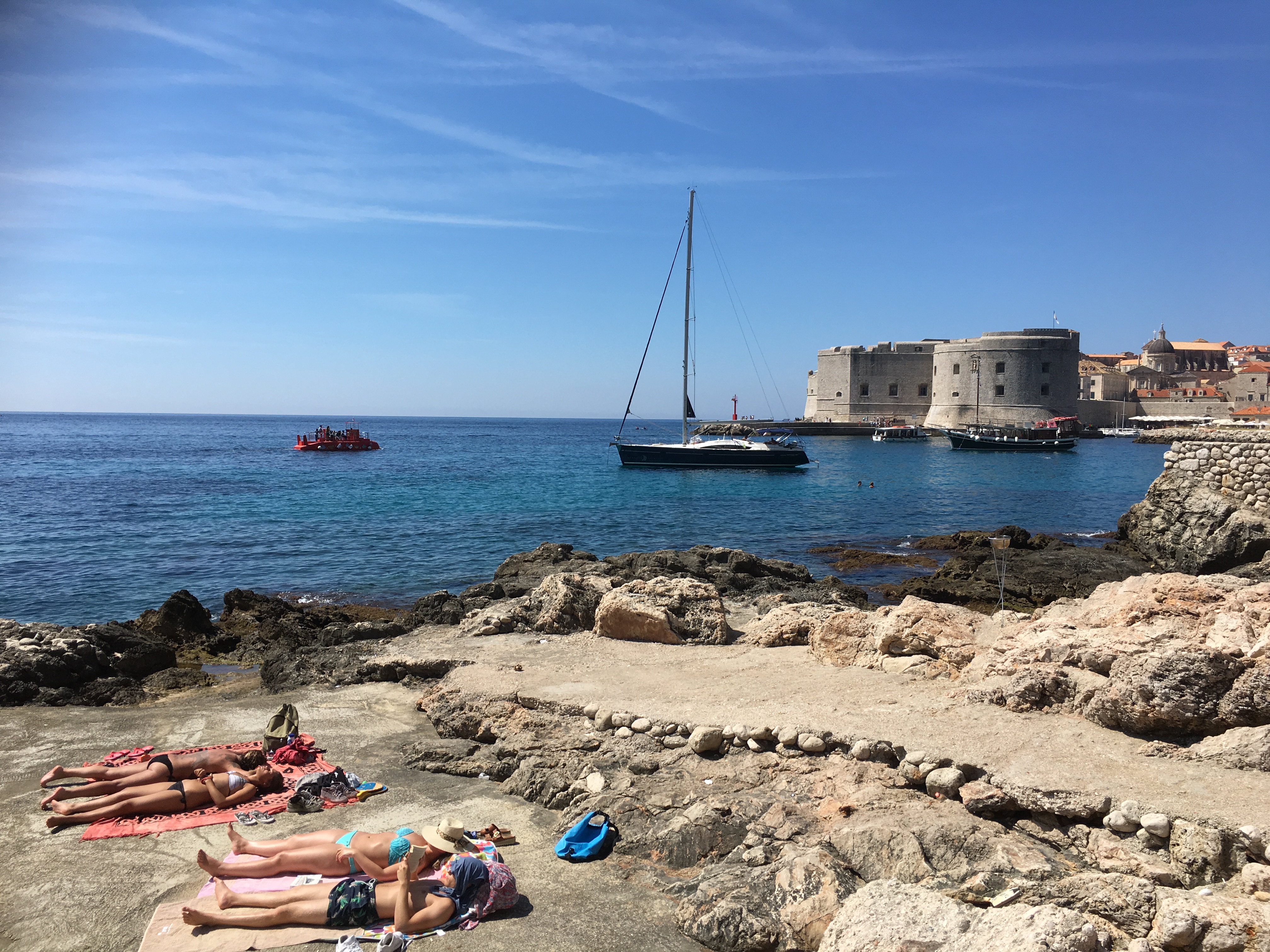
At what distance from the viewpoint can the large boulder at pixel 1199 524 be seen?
13828mm

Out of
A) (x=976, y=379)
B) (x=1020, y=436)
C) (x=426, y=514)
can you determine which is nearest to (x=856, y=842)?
(x=426, y=514)

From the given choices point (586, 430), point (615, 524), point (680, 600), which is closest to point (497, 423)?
point (586, 430)

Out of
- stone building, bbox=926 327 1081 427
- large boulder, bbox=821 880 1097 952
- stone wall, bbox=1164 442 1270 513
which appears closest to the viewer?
large boulder, bbox=821 880 1097 952

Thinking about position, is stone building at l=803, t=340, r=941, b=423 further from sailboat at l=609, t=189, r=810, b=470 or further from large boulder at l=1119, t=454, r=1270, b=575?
large boulder at l=1119, t=454, r=1270, b=575

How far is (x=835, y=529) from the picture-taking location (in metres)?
20.5

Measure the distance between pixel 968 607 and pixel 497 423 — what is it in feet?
604

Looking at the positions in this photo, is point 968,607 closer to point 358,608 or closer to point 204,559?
point 358,608

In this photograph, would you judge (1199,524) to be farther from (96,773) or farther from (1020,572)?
(96,773)

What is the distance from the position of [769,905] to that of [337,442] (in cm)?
5439

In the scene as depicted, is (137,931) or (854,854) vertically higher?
(854,854)

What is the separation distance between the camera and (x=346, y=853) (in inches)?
163

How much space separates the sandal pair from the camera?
16.0 feet

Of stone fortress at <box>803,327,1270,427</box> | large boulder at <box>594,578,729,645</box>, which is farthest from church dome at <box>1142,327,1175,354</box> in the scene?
large boulder at <box>594,578,729,645</box>

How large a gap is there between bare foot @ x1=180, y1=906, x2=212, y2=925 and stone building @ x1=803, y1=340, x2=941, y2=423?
69.1 m
